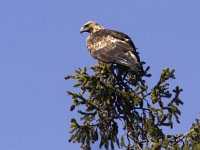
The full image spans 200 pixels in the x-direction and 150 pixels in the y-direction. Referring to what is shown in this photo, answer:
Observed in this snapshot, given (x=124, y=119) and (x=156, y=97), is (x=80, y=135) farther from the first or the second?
(x=156, y=97)

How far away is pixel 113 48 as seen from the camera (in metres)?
15.3

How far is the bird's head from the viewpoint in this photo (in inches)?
707

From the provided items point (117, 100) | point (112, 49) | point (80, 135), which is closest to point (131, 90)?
point (117, 100)

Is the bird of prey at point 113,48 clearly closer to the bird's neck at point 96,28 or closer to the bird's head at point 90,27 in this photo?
the bird's neck at point 96,28

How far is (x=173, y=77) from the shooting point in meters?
11.7

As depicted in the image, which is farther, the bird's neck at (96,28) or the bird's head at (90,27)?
the bird's head at (90,27)

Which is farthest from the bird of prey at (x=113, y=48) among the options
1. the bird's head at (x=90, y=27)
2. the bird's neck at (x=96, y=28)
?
the bird's head at (x=90, y=27)

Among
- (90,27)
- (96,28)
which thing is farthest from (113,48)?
(90,27)

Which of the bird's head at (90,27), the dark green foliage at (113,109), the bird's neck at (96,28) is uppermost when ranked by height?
the bird's head at (90,27)

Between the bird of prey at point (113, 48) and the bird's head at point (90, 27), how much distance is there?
0.29m

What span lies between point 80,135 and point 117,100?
3.41ft

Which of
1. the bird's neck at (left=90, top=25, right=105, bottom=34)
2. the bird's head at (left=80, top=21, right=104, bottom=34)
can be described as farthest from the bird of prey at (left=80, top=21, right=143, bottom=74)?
the bird's head at (left=80, top=21, right=104, bottom=34)

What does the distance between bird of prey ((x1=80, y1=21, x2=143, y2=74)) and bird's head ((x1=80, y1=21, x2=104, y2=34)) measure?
0.29 metres

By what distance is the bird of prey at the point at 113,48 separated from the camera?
13539 millimetres
